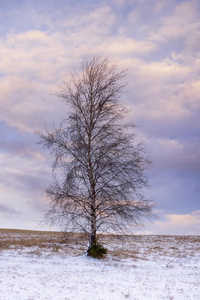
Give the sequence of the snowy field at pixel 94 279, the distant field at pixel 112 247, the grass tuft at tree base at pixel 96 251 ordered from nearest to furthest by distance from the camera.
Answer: the snowy field at pixel 94 279, the grass tuft at tree base at pixel 96 251, the distant field at pixel 112 247

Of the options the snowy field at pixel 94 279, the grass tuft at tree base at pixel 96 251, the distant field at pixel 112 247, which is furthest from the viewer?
the distant field at pixel 112 247

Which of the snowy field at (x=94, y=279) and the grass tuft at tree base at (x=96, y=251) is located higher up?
the grass tuft at tree base at (x=96, y=251)

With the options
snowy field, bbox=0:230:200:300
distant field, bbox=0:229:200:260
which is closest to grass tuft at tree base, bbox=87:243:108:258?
snowy field, bbox=0:230:200:300

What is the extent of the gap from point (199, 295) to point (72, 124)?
43.0 ft

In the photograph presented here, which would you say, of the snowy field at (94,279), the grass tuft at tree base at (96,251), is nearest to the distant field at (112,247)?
the grass tuft at tree base at (96,251)

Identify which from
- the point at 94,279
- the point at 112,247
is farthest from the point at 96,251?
the point at 94,279

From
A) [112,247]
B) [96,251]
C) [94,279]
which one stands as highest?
[96,251]

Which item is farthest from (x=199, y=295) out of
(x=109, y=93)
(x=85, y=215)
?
(x=109, y=93)

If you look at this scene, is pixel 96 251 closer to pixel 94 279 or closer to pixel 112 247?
pixel 112 247

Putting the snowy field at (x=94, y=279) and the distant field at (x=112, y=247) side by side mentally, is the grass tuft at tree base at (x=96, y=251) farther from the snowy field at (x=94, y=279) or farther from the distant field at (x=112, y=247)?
the distant field at (x=112, y=247)

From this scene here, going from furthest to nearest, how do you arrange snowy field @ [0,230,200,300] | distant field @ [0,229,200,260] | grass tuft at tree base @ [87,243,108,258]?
distant field @ [0,229,200,260], grass tuft at tree base @ [87,243,108,258], snowy field @ [0,230,200,300]

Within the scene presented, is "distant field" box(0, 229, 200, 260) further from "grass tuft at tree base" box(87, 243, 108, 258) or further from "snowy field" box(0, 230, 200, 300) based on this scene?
"snowy field" box(0, 230, 200, 300)

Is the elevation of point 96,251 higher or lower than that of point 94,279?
higher

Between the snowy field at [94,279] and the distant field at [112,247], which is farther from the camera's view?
the distant field at [112,247]
